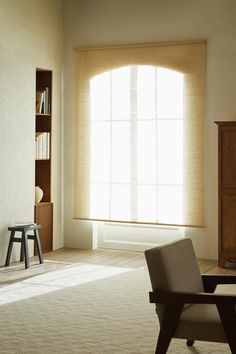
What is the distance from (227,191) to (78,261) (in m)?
2.09

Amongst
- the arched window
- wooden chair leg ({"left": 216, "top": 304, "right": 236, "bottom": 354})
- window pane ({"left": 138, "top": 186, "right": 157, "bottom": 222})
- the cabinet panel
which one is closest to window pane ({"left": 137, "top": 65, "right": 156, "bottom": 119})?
the arched window

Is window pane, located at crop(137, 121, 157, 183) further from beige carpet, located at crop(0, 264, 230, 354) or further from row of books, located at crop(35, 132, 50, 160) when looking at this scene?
beige carpet, located at crop(0, 264, 230, 354)

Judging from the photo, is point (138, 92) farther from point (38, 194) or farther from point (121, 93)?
point (38, 194)

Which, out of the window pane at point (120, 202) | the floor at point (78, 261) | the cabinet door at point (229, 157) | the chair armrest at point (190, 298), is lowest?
the floor at point (78, 261)

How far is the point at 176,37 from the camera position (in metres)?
8.18

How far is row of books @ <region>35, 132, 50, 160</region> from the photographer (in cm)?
841

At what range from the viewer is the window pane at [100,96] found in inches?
340

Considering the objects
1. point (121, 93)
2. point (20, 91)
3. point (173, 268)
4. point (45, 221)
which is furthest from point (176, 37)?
point (173, 268)

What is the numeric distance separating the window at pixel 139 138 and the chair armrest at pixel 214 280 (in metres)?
3.74

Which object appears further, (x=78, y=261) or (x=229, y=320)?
(x=78, y=261)

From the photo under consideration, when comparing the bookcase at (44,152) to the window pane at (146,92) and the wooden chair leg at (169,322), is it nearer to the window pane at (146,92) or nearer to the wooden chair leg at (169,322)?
the window pane at (146,92)

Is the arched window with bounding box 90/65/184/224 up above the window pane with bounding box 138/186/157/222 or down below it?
above

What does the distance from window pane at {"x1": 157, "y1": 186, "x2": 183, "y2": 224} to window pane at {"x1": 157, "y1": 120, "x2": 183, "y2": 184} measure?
0.39ft

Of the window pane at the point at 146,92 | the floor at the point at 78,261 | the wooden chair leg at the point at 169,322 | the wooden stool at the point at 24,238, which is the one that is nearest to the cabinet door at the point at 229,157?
the floor at the point at 78,261
